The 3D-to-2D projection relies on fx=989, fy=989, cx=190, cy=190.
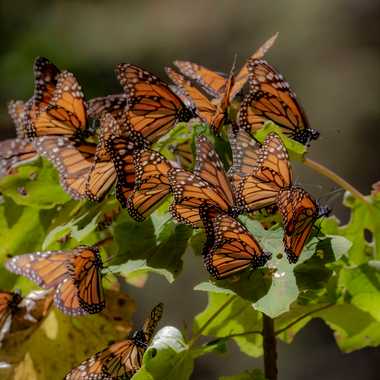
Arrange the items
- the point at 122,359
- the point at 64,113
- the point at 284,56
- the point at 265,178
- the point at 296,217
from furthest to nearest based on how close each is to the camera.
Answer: the point at 284,56 → the point at 64,113 → the point at 122,359 → the point at 265,178 → the point at 296,217

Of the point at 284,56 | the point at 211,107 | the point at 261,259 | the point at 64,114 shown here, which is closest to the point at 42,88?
the point at 64,114

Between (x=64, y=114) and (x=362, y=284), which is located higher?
(x=64, y=114)

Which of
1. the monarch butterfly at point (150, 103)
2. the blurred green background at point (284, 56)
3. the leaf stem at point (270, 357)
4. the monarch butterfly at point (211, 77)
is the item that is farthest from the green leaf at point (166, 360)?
the blurred green background at point (284, 56)

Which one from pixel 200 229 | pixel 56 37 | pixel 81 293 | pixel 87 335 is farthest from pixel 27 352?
pixel 56 37

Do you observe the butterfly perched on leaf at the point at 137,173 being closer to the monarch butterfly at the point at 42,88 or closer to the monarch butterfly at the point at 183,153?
the monarch butterfly at the point at 183,153

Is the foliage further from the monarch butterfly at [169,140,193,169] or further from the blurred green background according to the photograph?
the blurred green background

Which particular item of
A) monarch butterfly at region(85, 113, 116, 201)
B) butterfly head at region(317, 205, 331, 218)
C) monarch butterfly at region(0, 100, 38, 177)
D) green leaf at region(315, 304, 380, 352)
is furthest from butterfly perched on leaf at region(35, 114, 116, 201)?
green leaf at region(315, 304, 380, 352)

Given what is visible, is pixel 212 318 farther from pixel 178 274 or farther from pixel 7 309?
pixel 7 309
